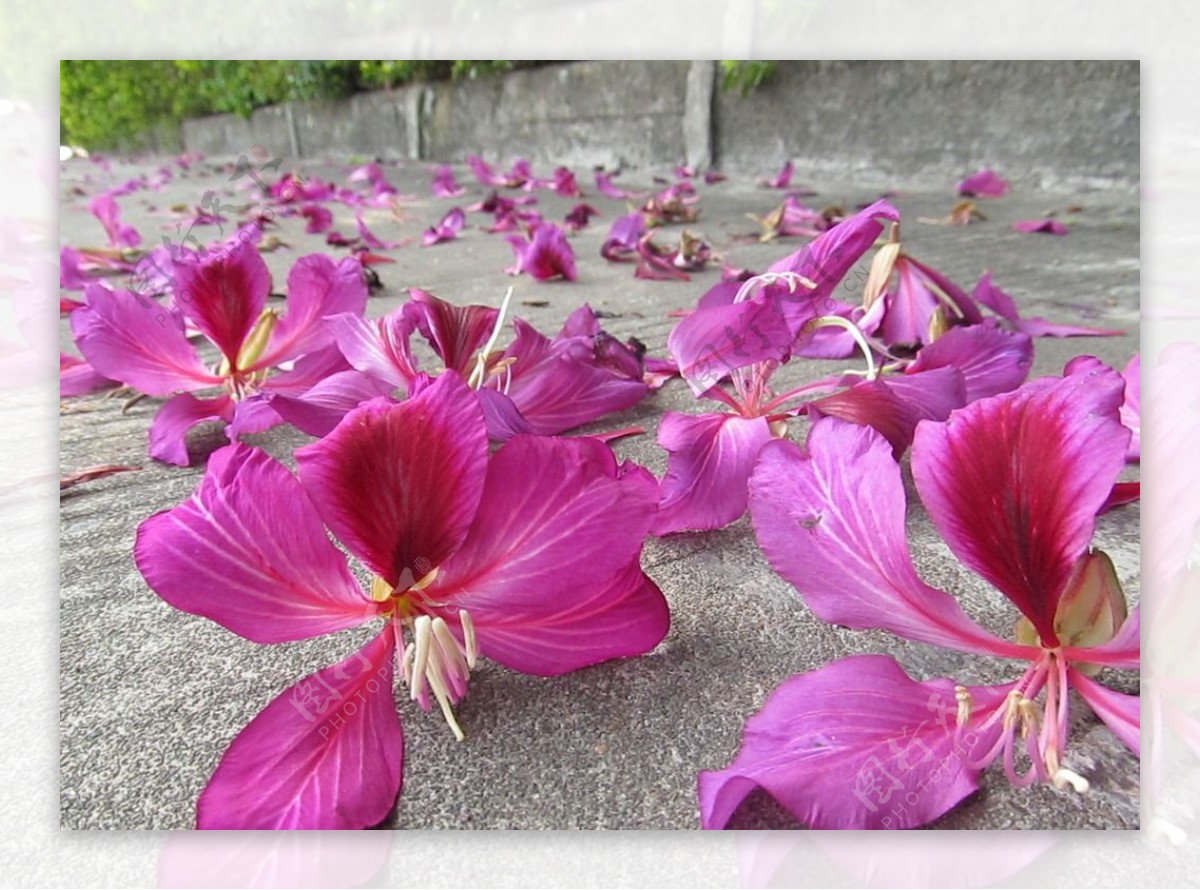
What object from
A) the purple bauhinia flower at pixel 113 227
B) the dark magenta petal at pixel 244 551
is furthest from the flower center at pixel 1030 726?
the purple bauhinia flower at pixel 113 227

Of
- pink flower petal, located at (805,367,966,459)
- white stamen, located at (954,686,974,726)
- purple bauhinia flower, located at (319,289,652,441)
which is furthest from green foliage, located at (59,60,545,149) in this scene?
white stamen, located at (954,686,974,726)

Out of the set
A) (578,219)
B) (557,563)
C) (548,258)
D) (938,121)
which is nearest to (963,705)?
(557,563)

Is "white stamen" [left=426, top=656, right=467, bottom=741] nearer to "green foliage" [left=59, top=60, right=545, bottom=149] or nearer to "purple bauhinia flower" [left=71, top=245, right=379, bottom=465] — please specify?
"purple bauhinia flower" [left=71, top=245, right=379, bottom=465]

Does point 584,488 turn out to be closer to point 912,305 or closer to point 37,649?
point 37,649

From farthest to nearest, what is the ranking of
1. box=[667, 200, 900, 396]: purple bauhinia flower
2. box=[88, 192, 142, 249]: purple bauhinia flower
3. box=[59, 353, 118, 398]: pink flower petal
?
box=[88, 192, 142, 249]: purple bauhinia flower, box=[59, 353, 118, 398]: pink flower petal, box=[667, 200, 900, 396]: purple bauhinia flower

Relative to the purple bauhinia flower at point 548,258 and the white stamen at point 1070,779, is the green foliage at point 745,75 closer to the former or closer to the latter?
the purple bauhinia flower at point 548,258

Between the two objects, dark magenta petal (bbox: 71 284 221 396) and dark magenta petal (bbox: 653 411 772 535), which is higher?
dark magenta petal (bbox: 71 284 221 396)
